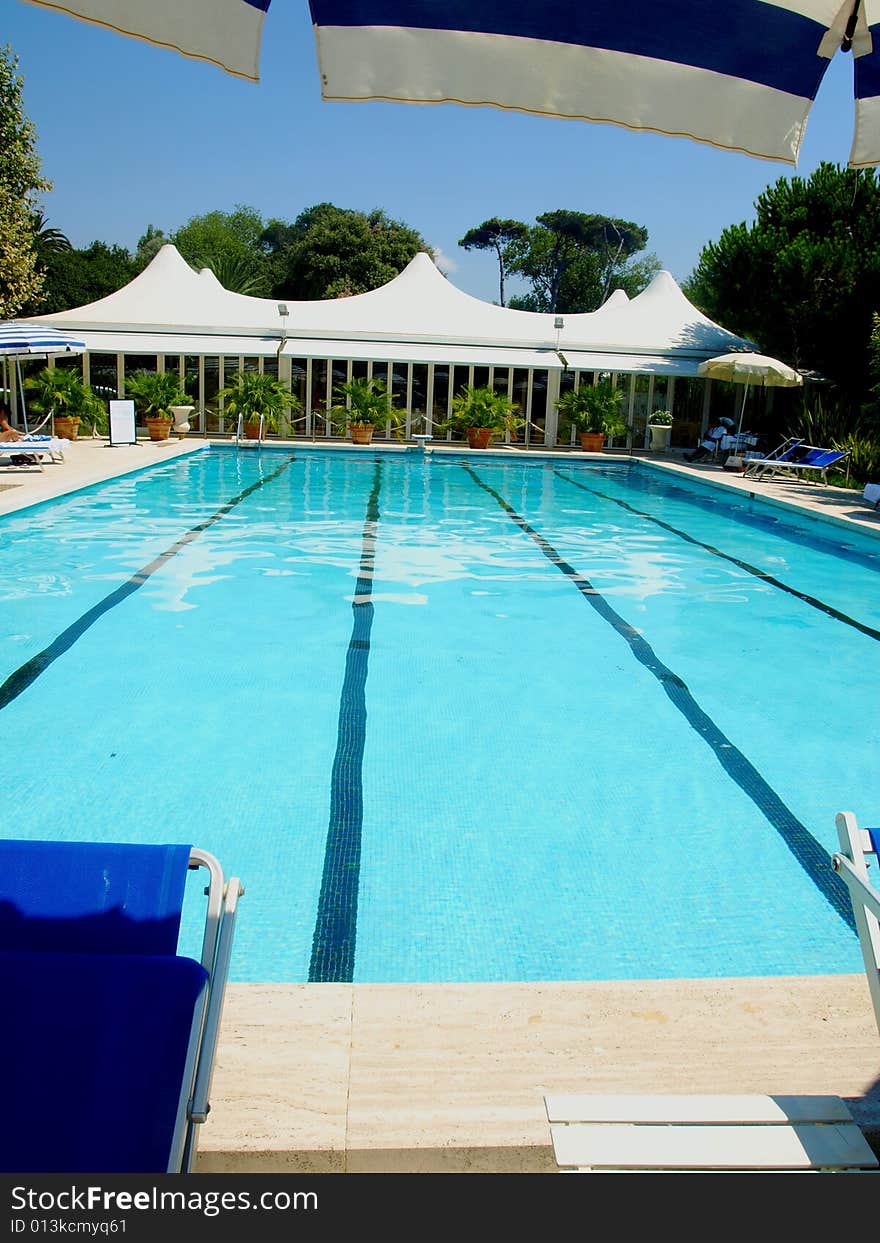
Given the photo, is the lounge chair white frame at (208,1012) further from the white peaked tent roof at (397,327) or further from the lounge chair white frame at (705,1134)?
the white peaked tent roof at (397,327)

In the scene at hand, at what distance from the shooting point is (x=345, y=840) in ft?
13.6

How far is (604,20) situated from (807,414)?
1871 cm

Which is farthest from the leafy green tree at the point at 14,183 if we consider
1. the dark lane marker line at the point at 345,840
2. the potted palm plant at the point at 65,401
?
the dark lane marker line at the point at 345,840

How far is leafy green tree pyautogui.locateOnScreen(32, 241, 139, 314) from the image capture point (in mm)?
46562

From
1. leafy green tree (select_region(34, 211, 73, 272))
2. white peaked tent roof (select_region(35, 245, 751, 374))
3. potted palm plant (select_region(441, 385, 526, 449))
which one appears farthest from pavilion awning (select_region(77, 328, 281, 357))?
leafy green tree (select_region(34, 211, 73, 272))

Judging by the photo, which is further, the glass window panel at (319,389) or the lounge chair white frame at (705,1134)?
the glass window panel at (319,389)

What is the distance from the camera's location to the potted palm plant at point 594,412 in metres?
22.8

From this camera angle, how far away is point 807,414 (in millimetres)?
19578

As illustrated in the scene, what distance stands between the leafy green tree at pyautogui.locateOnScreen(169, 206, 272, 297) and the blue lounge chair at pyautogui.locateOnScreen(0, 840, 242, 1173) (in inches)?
1928

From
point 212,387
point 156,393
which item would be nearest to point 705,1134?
point 156,393

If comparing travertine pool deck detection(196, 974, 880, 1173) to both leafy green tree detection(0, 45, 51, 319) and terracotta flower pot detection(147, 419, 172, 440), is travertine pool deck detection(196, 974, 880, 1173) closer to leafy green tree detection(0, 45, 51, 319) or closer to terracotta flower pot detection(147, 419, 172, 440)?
terracotta flower pot detection(147, 419, 172, 440)

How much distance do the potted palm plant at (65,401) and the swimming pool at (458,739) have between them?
940cm

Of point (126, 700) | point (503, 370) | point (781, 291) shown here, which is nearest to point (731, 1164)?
point (126, 700)
